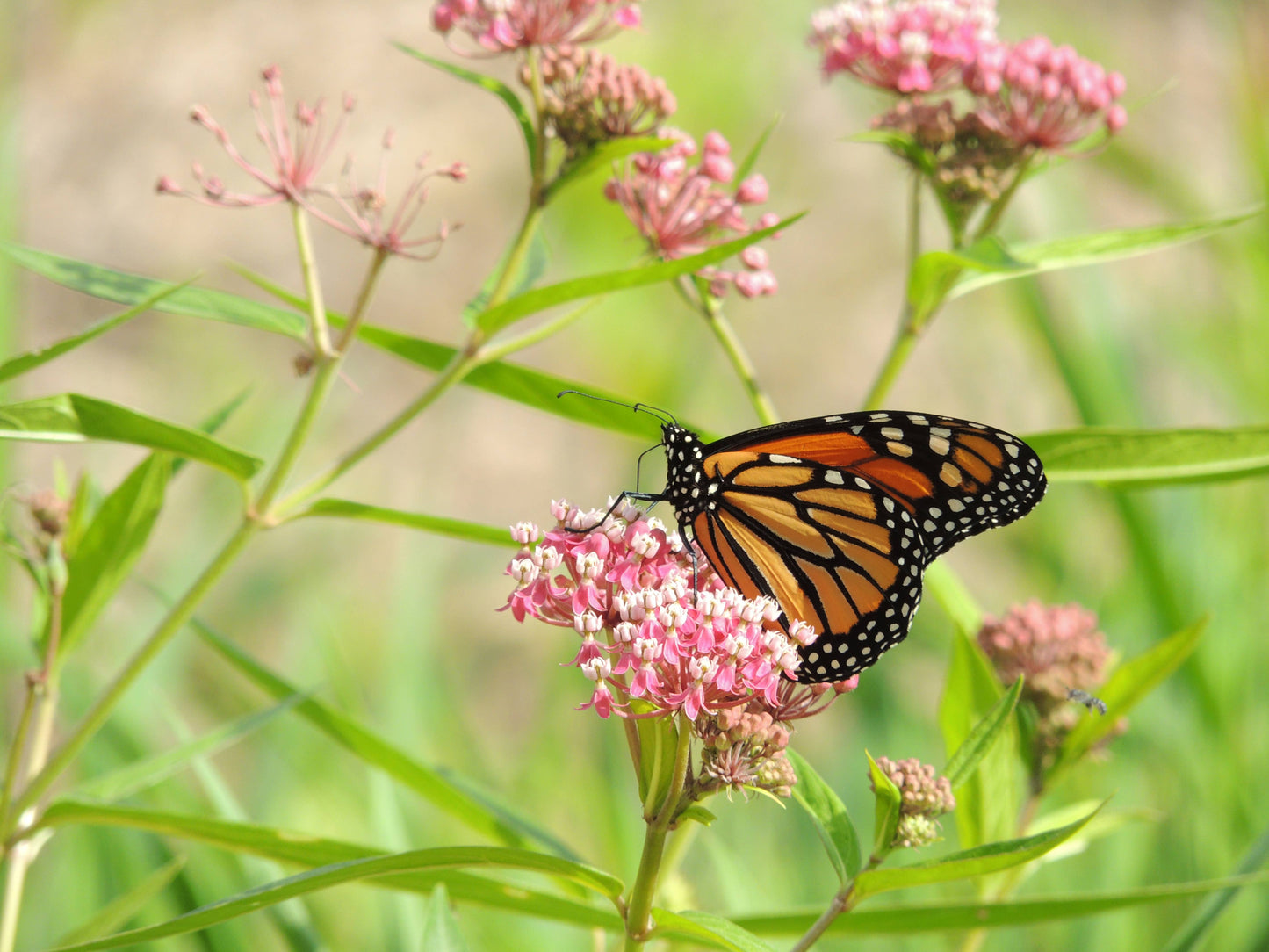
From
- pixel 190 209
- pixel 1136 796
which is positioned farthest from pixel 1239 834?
pixel 190 209

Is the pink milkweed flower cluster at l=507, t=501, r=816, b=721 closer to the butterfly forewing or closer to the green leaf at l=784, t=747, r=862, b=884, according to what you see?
the green leaf at l=784, t=747, r=862, b=884

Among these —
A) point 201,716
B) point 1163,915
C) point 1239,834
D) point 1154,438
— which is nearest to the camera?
point 1154,438

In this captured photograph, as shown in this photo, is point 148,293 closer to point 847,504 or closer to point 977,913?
point 847,504

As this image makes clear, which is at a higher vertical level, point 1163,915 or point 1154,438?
point 1154,438

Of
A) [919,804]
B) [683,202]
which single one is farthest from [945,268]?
[919,804]

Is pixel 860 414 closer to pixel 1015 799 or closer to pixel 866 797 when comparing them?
pixel 1015 799

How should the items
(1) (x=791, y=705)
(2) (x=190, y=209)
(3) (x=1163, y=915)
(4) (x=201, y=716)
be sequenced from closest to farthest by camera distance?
(1) (x=791, y=705), (3) (x=1163, y=915), (4) (x=201, y=716), (2) (x=190, y=209)
